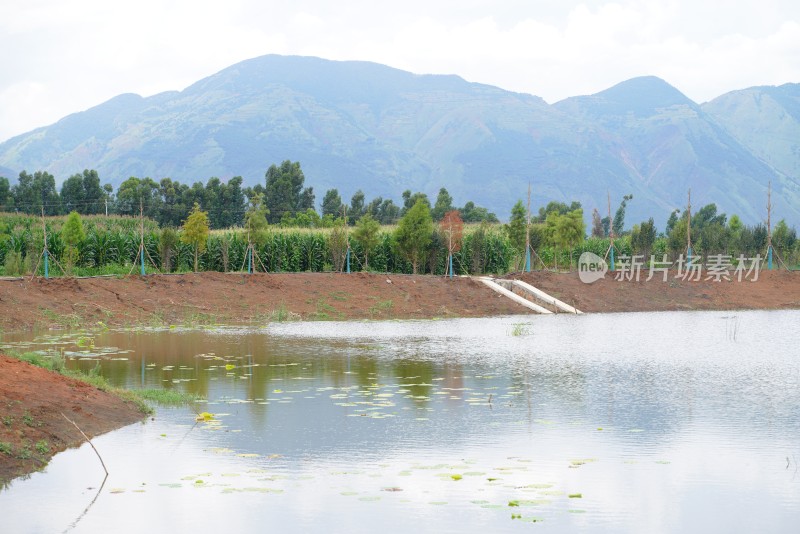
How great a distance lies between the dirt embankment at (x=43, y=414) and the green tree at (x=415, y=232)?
108 ft

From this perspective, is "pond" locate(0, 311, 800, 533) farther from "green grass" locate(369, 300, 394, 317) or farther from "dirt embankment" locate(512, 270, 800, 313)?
"dirt embankment" locate(512, 270, 800, 313)

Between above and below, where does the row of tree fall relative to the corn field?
above

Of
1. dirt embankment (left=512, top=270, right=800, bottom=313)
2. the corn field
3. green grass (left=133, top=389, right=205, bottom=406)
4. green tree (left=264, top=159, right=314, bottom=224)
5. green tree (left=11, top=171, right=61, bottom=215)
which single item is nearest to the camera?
green grass (left=133, top=389, right=205, bottom=406)

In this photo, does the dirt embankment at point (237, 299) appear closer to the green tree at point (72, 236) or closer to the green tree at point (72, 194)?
the green tree at point (72, 236)

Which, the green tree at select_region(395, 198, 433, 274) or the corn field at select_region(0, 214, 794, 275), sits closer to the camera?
the corn field at select_region(0, 214, 794, 275)

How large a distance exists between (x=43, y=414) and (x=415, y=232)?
115 ft

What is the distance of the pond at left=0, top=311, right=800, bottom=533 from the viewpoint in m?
9.44

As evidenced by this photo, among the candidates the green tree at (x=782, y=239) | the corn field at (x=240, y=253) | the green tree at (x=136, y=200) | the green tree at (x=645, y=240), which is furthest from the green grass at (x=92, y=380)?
the green tree at (x=136, y=200)

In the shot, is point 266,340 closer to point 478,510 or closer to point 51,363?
point 51,363

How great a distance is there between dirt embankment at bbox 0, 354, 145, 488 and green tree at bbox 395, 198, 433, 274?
1292 inches

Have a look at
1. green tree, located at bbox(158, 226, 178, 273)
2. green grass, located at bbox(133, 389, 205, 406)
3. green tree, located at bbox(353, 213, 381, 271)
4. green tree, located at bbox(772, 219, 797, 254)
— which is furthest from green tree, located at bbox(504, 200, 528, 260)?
green grass, located at bbox(133, 389, 205, 406)

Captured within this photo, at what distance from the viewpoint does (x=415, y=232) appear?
1852 inches

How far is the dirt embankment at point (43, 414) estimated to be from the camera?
37.3ft

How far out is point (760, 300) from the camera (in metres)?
44.8
